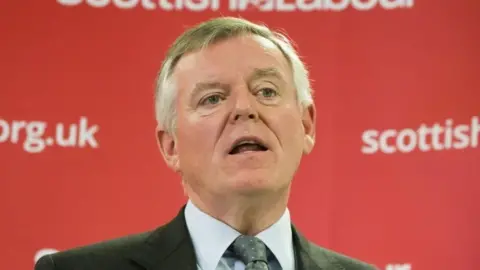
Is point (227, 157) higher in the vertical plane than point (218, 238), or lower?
higher

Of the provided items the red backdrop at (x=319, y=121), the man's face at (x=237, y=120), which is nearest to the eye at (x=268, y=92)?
the man's face at (x=237, y=120)

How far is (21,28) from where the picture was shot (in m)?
1.98

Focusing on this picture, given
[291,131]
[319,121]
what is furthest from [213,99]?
[319,121]

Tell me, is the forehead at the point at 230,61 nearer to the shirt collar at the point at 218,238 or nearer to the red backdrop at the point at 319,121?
the shirt collar at the point at 218,238

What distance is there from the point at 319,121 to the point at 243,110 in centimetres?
74

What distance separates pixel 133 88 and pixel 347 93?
53cm

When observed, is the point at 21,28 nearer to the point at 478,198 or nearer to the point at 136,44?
the point at 136,44

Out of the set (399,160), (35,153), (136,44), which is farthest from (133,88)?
(399,160)

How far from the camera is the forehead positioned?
1.35 metres

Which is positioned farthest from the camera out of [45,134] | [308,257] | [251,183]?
[45,134]

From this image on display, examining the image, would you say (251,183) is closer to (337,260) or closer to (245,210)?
(245,210)

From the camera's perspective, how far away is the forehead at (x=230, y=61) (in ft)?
4.42

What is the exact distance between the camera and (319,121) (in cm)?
201

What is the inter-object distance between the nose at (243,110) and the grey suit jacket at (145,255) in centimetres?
22
